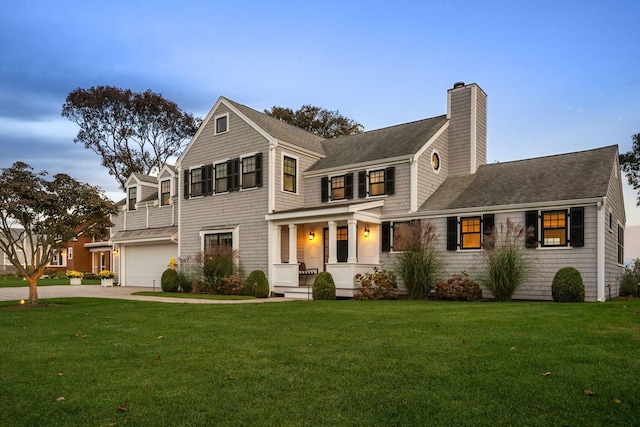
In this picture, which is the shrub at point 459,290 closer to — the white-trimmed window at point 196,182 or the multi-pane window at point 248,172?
the multi-pane window at point 248,172

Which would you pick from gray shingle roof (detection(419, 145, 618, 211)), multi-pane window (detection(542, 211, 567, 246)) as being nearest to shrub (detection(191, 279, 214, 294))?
gray shingle roof (detection(419, 145, 618, 211))

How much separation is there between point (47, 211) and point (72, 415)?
1131cm

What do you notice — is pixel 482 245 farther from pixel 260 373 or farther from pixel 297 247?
pixel 260 373

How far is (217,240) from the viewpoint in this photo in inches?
822

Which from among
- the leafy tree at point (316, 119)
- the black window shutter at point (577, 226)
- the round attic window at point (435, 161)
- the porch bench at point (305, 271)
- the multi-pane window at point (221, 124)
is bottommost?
the porch bench at point (305, 271)

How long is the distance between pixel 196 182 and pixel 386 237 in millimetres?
9712

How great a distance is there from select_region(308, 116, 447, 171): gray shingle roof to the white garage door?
9.10 m

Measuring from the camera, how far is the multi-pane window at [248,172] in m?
→ 20.0

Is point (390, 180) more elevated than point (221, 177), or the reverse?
point (221, 177)

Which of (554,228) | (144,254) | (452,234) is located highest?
(554,228)

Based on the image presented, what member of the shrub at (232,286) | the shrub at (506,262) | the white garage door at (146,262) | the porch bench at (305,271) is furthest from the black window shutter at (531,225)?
the white garage door at (146,262)

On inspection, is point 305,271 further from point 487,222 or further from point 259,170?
point 487,222

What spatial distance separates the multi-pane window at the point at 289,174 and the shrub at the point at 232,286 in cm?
432

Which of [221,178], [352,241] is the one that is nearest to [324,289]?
[352,241]
